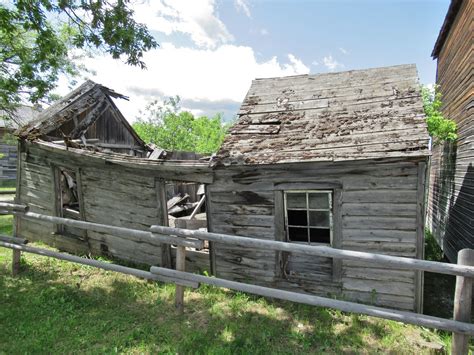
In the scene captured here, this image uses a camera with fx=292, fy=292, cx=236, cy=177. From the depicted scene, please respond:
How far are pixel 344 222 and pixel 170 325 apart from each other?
11.9 feet

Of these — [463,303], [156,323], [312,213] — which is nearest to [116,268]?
[156,323]

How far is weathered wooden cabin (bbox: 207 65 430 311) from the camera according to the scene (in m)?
5.27

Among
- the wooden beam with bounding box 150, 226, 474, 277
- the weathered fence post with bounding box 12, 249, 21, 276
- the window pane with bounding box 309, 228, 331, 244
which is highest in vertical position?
the wooden beam with bounding box 150, 226, 474, 277

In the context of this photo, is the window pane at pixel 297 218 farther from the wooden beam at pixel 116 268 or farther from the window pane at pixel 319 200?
the wooden beam at pixel 116 268

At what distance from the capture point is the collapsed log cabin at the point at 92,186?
279 inches

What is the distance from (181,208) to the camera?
37.6ft

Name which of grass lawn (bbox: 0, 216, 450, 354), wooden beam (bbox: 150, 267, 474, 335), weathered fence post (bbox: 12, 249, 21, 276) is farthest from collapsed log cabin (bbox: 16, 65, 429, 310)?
wooden beam (bbox: 150, 267, 474, 335)

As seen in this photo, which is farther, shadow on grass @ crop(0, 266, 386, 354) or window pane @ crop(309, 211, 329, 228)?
window pane @ crop(309, 211, 329, 228)

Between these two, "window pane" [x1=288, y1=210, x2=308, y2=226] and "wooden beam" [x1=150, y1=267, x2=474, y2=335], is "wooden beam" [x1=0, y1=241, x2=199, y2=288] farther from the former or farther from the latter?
"window pane" [x1=288, y1=210, x2=308, y2=226]

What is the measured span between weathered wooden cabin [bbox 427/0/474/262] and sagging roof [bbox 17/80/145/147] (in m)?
11.5

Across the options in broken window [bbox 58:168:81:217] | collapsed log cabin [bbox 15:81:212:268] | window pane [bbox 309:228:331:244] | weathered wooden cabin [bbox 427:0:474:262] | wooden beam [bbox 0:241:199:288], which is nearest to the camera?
wooden beam [bbox 0:241:199:288]

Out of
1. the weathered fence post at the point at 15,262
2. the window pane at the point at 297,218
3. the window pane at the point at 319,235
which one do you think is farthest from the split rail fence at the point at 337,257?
the window pane at the point at 297,218

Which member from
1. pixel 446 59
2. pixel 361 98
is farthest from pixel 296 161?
pixel 446 59

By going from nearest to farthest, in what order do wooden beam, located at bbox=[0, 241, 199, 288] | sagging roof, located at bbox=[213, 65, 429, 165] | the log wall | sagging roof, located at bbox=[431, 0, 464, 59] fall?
wooden beam, located at bbox=[0, 241, 199, 288] → sagging roof, located at bbox=[213, 65, 429, 165] → sagging roof, located at bbox=[431, 0, 464, 59] → the log wall
